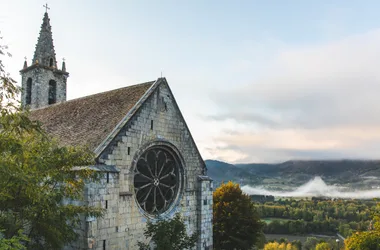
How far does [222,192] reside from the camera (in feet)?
95.2

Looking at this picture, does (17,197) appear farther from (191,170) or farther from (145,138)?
(191,170)

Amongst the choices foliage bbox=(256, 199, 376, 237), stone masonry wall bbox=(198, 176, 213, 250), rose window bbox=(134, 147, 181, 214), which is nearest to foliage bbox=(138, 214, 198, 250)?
rose window bbox=(134, 147, 181, 214)

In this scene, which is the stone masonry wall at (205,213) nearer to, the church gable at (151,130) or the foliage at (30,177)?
the church gable at (151,130)

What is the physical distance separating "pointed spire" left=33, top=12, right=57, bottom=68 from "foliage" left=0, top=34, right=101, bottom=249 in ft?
80.1

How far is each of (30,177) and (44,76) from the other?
26.6 m

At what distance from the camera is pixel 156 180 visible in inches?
743

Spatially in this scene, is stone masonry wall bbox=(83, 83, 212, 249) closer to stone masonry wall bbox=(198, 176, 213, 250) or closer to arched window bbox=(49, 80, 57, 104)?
stone masonry wall bbox=(198, 176, 213, 250)

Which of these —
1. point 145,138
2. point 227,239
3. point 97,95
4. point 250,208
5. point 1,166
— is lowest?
point 227,239

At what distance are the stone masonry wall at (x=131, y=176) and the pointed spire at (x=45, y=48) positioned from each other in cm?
1878

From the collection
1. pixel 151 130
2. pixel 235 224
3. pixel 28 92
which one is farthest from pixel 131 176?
pixel 28 92

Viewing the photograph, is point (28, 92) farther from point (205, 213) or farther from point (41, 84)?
point (205, 213)

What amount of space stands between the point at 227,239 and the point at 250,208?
3.19 metres

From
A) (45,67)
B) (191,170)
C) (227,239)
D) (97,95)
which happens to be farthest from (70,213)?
(45,67)

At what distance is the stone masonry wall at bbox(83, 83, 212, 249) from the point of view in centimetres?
1583
